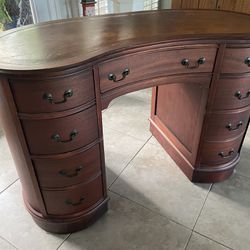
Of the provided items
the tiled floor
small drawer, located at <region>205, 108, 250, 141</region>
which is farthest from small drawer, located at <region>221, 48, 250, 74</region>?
the tiled floor

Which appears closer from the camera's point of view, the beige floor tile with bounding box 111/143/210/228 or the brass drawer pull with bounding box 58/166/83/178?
the brass drawer pull with bounding box 58/166/83/178

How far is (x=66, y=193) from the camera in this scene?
1153 mm

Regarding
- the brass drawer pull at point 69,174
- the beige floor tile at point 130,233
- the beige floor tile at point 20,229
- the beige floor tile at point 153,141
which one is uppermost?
the brass drawer pull at point 69,174

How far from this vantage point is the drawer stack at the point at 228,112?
3.83 ft

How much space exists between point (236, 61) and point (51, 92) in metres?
0.84

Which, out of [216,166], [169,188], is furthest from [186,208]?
[216,166]

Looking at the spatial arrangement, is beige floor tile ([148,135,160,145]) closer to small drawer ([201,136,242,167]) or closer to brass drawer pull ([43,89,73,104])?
small drawer ([201,136,242,167])

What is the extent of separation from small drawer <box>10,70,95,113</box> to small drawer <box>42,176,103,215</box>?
440 millimetres

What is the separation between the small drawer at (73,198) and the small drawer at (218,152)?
640 mm

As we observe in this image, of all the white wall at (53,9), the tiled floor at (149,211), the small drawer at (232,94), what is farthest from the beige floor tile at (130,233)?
the white wall at (53,9)

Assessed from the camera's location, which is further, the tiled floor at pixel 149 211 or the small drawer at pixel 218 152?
the small drawer at pixel 218 152

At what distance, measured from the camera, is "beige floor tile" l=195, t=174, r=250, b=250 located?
1274 mm

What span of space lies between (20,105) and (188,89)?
2.98ft

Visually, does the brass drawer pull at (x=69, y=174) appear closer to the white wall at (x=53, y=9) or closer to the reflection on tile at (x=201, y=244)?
the reflection on tile at (x=201, y=244)
